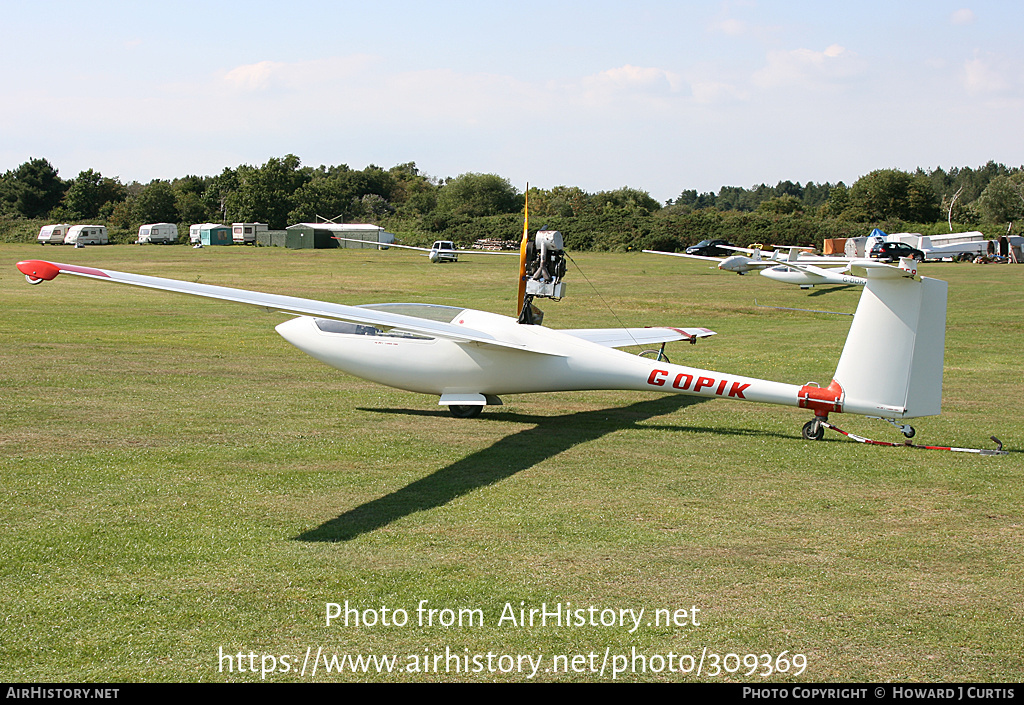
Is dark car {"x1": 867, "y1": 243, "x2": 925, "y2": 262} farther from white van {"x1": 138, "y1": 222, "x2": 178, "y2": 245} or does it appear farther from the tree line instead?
white van {"x1": 138, "y1": 222, "x2": 178, "y2": 245}

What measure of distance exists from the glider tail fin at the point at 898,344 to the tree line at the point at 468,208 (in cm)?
6977

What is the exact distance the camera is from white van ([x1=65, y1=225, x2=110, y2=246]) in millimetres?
83188

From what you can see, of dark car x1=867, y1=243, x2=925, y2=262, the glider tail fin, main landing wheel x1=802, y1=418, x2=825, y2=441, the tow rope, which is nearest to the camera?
the glider tail fin

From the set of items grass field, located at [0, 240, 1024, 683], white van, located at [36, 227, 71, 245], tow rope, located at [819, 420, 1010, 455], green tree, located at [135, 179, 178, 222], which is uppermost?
green tree, located at [135, 179, 178, 222]

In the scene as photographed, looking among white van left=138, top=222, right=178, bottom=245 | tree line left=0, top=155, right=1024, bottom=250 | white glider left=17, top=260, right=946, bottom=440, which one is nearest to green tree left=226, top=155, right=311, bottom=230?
tree line left=0, top=155, right=1024, bottom=250

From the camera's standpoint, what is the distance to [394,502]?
833cm

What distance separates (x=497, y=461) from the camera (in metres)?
10.2

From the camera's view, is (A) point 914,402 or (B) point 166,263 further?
(B) point 166,263

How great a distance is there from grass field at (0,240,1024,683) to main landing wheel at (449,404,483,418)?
37cm

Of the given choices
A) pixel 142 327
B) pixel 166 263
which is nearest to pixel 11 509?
pixel 142 327

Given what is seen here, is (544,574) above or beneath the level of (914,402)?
beneath

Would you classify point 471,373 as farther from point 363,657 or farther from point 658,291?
point 658,291

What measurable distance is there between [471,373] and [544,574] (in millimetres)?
5870

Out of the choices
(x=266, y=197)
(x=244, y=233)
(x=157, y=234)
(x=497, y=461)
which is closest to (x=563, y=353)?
(x=497, y=461)
